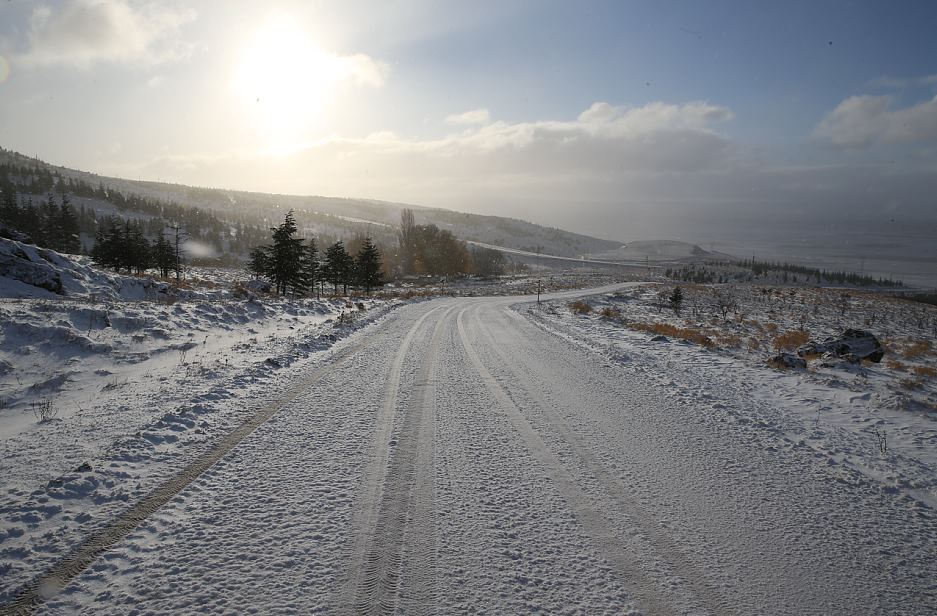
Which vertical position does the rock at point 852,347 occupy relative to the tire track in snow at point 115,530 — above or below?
above

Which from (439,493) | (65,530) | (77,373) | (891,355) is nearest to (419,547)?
(439,493)

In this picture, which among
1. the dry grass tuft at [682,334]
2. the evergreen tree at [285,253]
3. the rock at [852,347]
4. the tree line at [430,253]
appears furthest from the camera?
the tree line at [430,253]

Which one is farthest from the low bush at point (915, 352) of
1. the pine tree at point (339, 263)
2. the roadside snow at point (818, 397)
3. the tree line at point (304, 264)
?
the pine tree at point (339, 263)

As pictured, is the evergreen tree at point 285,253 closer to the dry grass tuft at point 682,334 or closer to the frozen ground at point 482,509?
the dry grass tuft at point 682,334

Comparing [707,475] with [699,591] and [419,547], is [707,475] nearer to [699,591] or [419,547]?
[699,591]

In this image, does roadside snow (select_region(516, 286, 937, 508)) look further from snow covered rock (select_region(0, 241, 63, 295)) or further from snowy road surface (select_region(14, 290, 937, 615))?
snow covered rock (select_region(0, 241, 63, 295))

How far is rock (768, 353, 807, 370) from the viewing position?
1143 centimetres

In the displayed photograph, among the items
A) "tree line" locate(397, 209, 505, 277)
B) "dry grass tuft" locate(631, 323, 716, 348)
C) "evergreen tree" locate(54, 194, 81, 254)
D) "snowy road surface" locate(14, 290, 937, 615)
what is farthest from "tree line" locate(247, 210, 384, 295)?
"tree line" locate(397, 209, 505, 277)

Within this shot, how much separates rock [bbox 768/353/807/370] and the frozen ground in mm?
3032

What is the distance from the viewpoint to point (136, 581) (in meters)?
3.30

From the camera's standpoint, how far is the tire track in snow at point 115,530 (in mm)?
3092

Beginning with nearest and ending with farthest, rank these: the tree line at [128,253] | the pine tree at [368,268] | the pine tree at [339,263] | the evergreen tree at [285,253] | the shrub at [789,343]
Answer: the shrub at [789,343] < the evergreen tree at [285,253] < the pine tree at [368,268] < the pine tree at [339,263] < the tree line at [128,253]

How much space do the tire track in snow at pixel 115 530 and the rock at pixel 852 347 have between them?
16.3 meters

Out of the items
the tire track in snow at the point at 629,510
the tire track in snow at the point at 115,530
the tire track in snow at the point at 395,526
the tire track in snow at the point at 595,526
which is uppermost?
the tire track in snow at the point at 629,510
